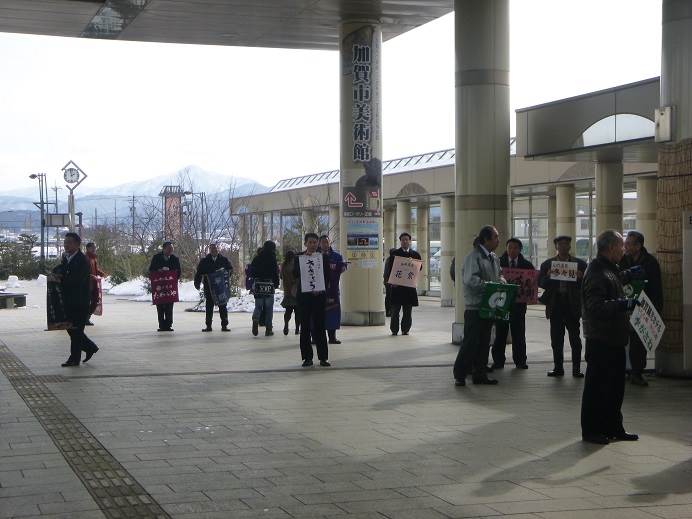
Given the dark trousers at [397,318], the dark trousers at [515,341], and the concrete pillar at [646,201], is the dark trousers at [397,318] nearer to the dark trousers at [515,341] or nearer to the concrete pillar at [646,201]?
the dark trousers at [515,341]

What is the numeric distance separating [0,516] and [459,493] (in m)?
2.77

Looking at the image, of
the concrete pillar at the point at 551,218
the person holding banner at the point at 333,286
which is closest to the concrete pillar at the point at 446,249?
the concrete pillar at the point at 551,218

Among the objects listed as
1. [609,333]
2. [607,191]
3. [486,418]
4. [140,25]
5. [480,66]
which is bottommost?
[486,418]

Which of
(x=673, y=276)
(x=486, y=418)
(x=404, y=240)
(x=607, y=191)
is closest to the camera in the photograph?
(x=486, y=418)

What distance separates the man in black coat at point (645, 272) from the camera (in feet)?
40.6

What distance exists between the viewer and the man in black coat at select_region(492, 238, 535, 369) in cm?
1399

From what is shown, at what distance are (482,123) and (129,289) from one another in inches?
1036

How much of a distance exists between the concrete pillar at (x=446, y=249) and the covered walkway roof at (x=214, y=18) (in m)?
10.4

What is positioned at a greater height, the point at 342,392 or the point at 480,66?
the point at 480,66

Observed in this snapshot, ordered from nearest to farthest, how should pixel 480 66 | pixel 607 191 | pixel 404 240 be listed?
pixel 480 66, pixel 404 240, pixel 607 191

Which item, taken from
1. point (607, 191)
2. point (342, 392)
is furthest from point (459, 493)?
point (607, 191)

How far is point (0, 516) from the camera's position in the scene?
6.32 metres

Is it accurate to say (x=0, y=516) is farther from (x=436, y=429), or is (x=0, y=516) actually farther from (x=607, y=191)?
(x=607, y=191)

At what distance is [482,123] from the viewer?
17.0 meters
